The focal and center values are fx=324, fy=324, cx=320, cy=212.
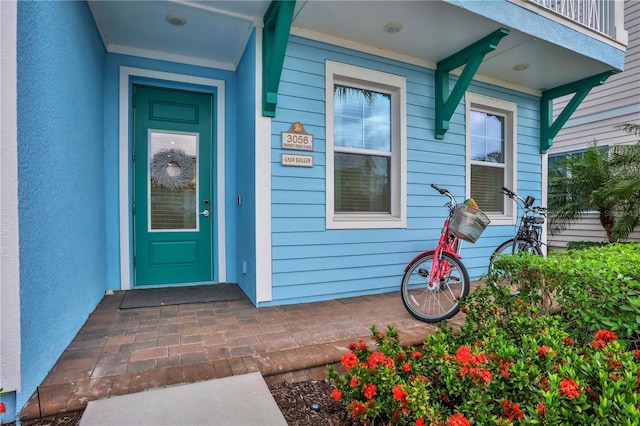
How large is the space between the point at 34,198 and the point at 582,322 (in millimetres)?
2894

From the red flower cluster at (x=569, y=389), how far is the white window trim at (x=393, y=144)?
7.48 ft

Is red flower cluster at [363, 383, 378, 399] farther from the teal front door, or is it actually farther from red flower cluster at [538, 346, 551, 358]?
the teal front door

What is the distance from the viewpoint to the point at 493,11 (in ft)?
9.59

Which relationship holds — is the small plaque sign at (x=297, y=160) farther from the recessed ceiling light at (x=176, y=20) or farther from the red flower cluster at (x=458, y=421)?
the red flower cluster at (x=458, y=421)

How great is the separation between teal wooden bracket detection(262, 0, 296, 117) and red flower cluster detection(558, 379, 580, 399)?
2.67 m

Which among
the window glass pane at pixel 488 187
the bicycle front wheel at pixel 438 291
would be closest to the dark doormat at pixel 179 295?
the bicycle front wheel at pixel 438 291

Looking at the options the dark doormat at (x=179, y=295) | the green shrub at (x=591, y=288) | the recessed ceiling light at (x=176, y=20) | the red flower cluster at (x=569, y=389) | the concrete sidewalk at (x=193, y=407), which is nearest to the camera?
the red flower cluster at (x=569, y=389)

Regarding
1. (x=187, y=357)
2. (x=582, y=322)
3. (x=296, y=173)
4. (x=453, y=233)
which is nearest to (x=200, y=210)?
(x=296, y=173)

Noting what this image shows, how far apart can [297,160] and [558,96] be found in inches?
157

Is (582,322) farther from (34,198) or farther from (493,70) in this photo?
(493,70)

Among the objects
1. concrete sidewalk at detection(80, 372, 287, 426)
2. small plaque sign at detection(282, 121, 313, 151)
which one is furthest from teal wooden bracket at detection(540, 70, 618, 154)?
concrete sidewalk at detection(80, 372, 287, 426)

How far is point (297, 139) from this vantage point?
10.0 feet

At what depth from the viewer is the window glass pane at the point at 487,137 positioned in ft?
13.9

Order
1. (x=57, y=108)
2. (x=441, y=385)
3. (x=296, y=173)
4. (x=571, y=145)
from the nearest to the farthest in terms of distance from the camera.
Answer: (x=441, y=385) < (x=57, y=108) < (x=296, y=173) < (x=571, y=145)
